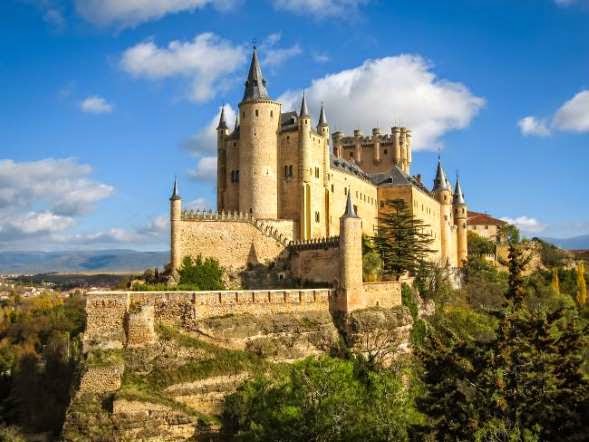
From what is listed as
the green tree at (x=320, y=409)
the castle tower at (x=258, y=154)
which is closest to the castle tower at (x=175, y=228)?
the castle tower at (x=258, y=154)

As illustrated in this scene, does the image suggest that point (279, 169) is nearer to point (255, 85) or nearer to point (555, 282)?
point (255, 85)

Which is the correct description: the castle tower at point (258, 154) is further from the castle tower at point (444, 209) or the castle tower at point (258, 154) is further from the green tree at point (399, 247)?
the castle tower at point (444, 209)

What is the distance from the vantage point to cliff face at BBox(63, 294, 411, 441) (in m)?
33.0

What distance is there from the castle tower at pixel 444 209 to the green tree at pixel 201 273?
33.1 m

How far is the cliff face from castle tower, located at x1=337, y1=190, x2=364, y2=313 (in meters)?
1.03

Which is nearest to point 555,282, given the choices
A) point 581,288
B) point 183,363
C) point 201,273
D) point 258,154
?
point 581,288

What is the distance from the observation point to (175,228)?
46.5 metres

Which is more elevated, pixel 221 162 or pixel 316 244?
pixel 221 162

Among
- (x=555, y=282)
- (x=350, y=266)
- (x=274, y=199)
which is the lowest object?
(x=555, y=282)

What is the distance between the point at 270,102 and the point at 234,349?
2219 cm

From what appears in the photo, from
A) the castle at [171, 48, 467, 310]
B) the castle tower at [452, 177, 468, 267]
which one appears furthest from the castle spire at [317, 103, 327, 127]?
the castle tower at [452, 177, 468, 267]

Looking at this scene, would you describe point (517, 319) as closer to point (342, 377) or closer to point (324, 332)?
point (342, 377)

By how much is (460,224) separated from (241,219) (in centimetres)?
3773

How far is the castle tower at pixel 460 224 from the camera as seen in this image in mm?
78250
